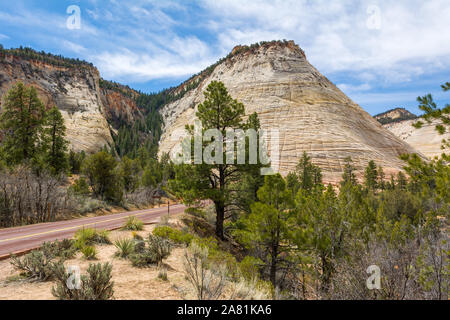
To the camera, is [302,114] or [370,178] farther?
[302,114]

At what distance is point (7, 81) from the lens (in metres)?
59.8

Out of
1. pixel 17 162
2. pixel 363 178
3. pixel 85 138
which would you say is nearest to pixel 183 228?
pixel 17 162

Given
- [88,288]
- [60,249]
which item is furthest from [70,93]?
[88,288]

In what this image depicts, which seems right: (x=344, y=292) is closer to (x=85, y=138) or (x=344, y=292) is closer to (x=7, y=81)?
(x=85, y=138)

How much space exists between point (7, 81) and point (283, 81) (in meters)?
74.3

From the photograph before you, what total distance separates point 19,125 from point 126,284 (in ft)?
73.0

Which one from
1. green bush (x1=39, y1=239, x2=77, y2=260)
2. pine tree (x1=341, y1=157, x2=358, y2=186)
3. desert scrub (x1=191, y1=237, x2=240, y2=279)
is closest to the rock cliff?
green bush (x1=39, y1=239, x2=77, y2=260)

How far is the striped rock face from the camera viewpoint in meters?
45.6

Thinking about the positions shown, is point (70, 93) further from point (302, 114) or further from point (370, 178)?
point (370, 178)

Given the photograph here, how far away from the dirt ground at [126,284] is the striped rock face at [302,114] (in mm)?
39317

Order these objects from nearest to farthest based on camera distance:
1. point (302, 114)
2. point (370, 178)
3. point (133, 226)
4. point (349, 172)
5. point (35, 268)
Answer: point (35, 268) < point (133, 226) < point (370, 178) < point (349, 172) < point (302, 114)

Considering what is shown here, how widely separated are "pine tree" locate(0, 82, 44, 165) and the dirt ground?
59.0ft

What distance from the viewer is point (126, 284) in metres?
5.41
